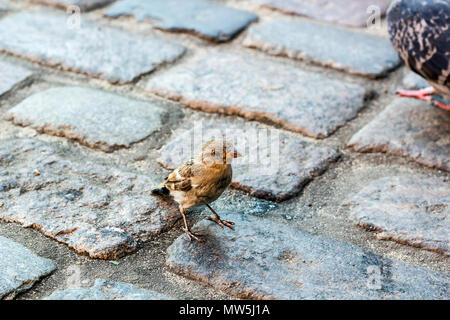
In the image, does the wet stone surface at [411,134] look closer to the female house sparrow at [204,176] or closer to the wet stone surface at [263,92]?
the wet stone surface at [263,92]

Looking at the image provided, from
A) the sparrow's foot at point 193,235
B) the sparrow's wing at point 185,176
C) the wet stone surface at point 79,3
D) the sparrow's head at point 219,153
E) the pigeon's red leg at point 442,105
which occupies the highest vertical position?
the sparrow's head at point 219,153

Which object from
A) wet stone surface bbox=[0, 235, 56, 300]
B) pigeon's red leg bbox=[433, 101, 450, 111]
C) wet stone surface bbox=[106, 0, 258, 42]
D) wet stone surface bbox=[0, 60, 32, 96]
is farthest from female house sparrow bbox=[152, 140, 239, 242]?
wet stone surface bbox=[106, 0, 258, 42]

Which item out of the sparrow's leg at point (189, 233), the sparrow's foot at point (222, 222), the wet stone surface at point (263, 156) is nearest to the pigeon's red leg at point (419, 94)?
the wet stone surface at point (263, 156)

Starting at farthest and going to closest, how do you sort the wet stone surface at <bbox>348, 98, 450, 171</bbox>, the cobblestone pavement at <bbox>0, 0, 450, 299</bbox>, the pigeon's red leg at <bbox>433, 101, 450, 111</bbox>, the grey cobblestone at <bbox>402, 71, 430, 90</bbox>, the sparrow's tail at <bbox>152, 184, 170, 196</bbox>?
the grey cobblestone at <bbox>402, 71, 430, 90</bbox> < the pigeon's red leg at <bbox>433, 101, 450, 111</bbox> < the wet stone surface at <bbox>348, 98, 450, 171</bbox> < the sparrow's tail at <bbox>152, 184, 170, 196</bbox> < the cobblestone pavement at <bbox>0, 0, 450, 299</bbox>

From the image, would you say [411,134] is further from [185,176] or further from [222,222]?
[185,176]

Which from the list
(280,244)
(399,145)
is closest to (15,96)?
(280,244)

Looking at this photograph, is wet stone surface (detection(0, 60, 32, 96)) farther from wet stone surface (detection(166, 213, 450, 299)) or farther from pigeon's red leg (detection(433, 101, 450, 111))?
pigeon's red leg (detection(433, 101, 450, 111))

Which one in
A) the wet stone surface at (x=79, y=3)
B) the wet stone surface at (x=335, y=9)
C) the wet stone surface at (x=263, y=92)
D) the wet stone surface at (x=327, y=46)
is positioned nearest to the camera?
the wet stone surface at (x=263, y=92)
